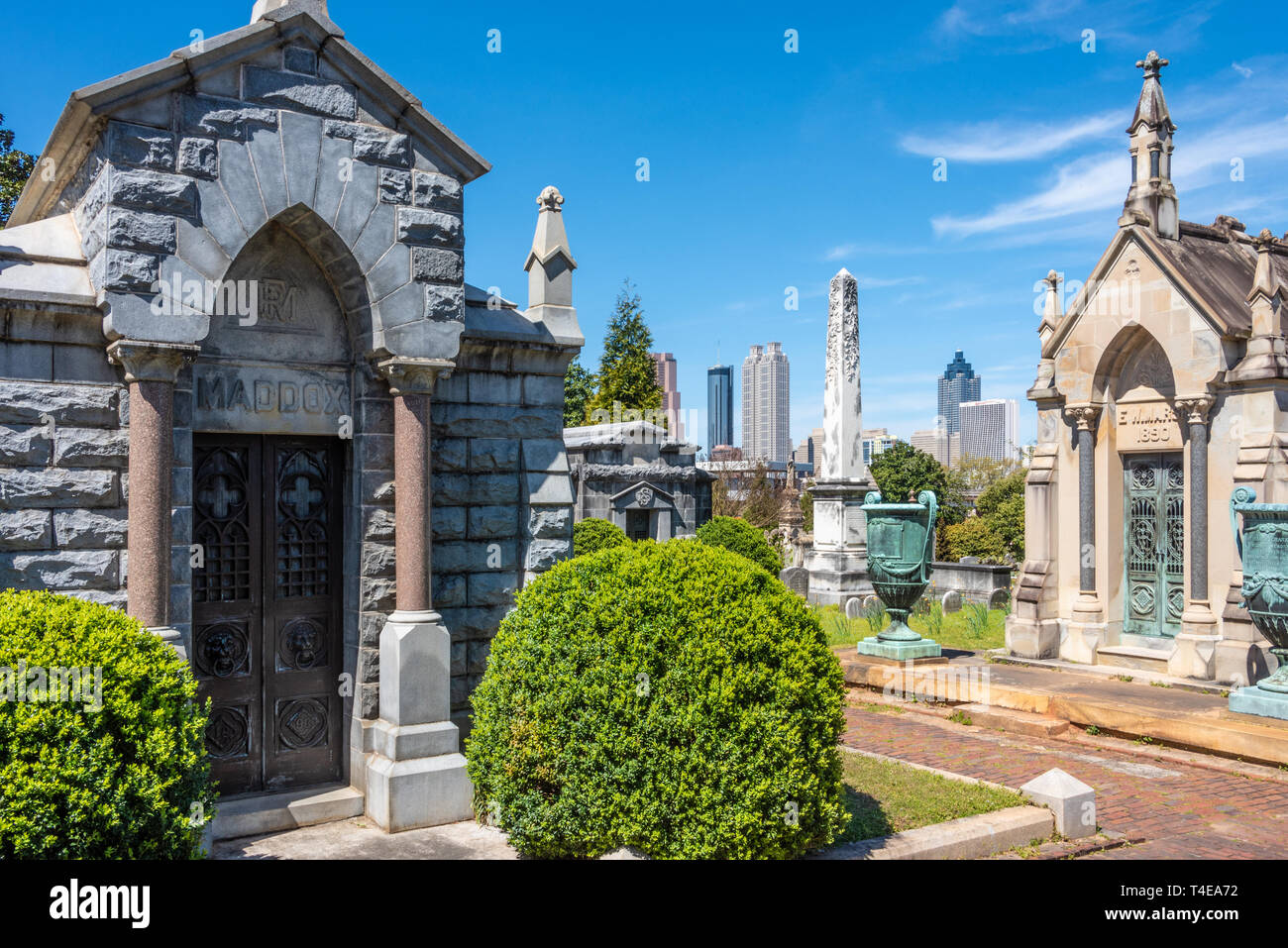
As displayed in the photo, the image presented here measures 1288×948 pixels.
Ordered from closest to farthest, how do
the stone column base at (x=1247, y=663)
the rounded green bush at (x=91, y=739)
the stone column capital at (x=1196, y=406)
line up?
1. the rounded green bush at (x=91, y=739)
2. the stone column base at (x=1247, y=663)
3. the stone column capital at (x=1196, y=406)

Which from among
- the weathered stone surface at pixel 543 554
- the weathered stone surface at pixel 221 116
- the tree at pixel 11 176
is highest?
the tree at pixel 11 176

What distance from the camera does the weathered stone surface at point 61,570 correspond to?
6.27 metres

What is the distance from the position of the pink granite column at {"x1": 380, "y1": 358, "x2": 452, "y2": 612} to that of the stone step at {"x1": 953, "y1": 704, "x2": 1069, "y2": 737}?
22.9 feet

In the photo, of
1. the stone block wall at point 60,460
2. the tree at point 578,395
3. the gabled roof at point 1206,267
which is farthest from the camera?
the tree at point 578,395

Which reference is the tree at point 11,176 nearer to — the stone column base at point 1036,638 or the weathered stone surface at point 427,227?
the weathered stone surface at point 427,227

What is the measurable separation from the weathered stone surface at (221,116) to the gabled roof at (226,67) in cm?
13

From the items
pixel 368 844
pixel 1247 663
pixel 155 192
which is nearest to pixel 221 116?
pixel 155 192

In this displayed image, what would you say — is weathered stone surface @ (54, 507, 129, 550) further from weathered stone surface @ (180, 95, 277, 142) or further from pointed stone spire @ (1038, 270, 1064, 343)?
pointed stone spire @ (1038, 270, 1064, 343)

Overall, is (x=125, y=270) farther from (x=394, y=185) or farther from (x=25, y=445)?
(x=394, y=185)

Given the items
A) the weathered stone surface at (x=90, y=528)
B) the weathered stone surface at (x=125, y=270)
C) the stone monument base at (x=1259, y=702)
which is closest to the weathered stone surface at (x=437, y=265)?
the weathered stone surface at (x=125, y=270)

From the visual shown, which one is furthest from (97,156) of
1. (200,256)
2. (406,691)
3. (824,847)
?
(824,847)

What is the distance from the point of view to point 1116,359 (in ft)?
44.6
